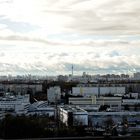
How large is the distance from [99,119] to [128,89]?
21.5 metres

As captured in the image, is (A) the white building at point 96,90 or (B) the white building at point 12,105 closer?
(B) the white building at point 12,105

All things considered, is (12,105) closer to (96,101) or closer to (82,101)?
(82,101)

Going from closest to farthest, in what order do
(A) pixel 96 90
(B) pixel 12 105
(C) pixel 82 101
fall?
(B) pixel 12 105, (C) pixel 82 101, (A) pixel 96 90

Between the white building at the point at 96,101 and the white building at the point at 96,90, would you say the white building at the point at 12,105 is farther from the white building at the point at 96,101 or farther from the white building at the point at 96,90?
the white building at the point at 96,90

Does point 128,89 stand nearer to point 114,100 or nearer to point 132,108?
point 114,100

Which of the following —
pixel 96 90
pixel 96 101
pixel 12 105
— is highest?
pixel 96 90

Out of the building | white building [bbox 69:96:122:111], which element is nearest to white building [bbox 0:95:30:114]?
the building

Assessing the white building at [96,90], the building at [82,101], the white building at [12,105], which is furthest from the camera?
the white building at [96,90]

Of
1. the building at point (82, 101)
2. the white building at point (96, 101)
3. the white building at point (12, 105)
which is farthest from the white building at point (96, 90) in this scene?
the white building at point (12, 105)

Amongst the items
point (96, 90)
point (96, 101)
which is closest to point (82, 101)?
point (96, 101)

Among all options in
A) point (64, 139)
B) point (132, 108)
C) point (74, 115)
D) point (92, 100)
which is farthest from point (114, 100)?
point (64, 139)

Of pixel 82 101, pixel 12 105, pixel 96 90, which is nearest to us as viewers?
pixel 12 105

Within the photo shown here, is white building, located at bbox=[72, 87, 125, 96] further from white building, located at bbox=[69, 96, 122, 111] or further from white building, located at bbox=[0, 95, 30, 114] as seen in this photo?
white building, located at bbox=[0, 95, 30, 114]

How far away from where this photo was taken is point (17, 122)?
21.6 feet
